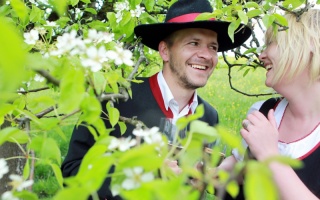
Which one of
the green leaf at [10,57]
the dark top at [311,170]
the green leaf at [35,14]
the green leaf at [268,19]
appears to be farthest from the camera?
the green leaf at [35,14]

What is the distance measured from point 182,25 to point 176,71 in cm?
26

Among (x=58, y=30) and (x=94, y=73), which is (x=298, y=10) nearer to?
(x=94, y=73)

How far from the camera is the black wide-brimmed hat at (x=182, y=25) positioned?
8.37 ft

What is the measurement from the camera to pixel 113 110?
137 cm

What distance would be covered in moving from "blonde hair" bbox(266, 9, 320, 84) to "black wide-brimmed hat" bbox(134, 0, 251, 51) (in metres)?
0.47

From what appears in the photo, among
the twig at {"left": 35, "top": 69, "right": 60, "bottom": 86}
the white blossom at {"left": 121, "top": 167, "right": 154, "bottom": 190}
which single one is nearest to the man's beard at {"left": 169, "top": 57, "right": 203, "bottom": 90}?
the twig at {"left": 35, "top": 69, "right": 60, "bottom": 86}

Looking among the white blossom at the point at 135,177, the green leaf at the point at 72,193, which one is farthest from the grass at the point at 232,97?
the green leaf at the point at 72,193

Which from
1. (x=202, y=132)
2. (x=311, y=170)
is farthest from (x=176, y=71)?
(x=202, y=132)

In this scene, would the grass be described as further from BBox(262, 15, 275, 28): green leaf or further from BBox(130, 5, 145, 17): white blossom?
BBox(262, 15, 275, 28): green leaf

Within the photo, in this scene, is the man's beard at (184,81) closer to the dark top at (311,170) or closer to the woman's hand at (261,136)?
the woman's hand at (261,136)

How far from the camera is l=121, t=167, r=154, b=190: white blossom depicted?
709 millimetres

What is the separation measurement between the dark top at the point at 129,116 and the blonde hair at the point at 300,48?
2.41 feet

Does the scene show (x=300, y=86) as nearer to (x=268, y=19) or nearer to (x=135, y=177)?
(x=268, y=19)

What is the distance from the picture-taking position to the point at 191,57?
102 inches
